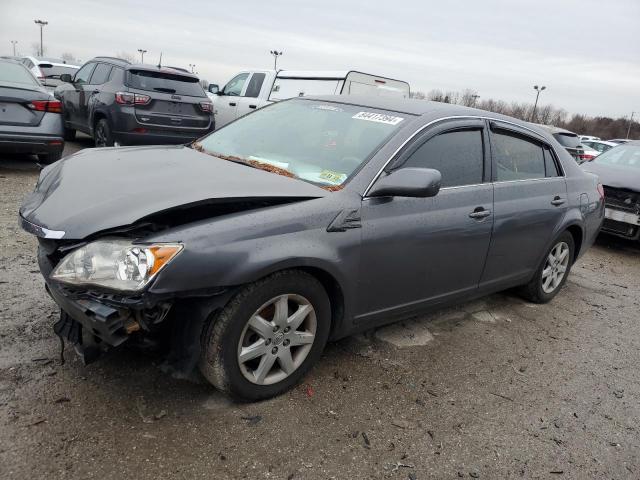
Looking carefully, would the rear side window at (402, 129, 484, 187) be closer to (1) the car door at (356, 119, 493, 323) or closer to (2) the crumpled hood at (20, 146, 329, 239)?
(1) the car door at (356, 119, 493, 323)

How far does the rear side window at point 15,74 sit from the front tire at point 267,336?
21.4 ft

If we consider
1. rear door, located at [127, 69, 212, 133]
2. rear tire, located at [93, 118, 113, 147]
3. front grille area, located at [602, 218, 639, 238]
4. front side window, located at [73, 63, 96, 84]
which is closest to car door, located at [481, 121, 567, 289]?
front grille area, located at [602, 218, 639, 238]

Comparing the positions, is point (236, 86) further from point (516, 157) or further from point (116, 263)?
point (116, 263)

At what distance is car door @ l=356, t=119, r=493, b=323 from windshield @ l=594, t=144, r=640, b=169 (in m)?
5.61

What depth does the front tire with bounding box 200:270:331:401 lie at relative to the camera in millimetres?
2547

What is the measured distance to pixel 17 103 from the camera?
6.99 metres

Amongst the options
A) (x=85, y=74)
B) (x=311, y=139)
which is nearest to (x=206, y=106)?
(x=85, y=74)

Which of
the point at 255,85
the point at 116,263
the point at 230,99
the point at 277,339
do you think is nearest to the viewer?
the point at 116,263

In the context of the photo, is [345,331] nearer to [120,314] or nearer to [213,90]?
[120,314]

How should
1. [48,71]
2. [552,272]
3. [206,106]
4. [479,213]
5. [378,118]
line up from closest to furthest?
[378,118] < [479,213] < [552,272] < [206,106] < [48,71]

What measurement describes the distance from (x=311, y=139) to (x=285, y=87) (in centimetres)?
884

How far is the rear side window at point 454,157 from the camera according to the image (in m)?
3.34

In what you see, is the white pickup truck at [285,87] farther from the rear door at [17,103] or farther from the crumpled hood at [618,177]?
the crumpled hood at [618,177]

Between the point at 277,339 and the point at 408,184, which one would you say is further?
the point at 408,184
